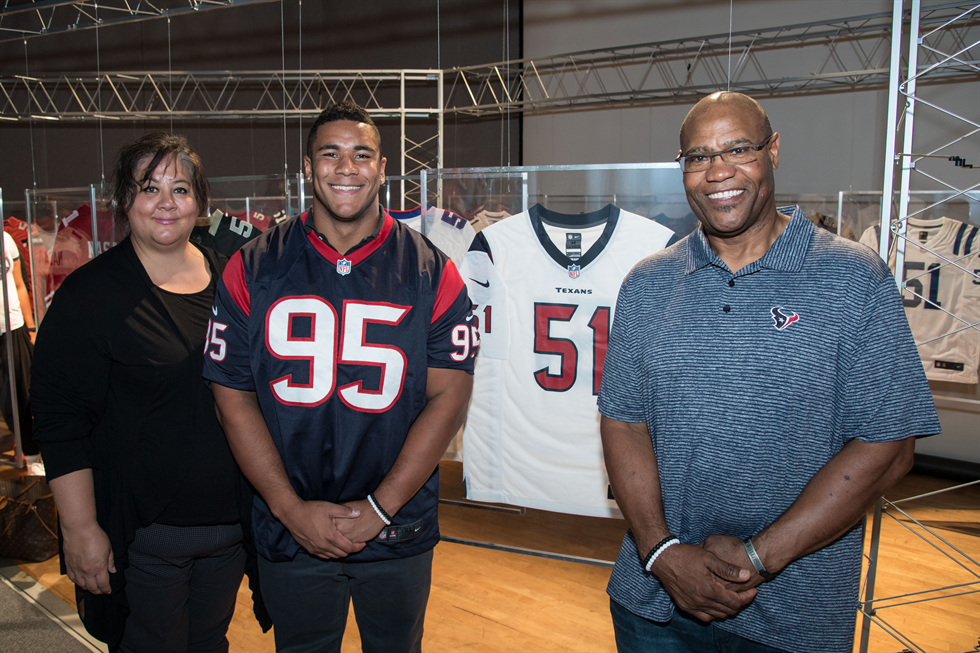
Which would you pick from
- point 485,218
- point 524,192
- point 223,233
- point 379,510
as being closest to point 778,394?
point 379,510

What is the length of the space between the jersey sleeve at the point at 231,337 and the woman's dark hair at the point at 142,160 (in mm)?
344

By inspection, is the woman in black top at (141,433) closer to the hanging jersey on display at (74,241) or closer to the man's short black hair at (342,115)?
the man's short black hair at (342,115)

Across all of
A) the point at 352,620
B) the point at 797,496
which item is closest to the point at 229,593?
the point at 352,620

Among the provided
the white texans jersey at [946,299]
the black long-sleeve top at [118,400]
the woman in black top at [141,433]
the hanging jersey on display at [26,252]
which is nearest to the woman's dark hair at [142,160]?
the woman in black top at [141,433]

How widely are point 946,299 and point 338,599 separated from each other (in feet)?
14.9

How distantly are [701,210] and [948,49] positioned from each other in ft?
19.7

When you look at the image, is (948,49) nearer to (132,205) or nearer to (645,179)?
(645,179)

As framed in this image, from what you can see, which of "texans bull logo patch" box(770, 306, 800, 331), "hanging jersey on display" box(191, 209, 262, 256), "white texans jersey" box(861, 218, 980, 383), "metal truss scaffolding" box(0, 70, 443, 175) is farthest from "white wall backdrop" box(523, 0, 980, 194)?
"texans bull logo patch" box(770, 306, 800, 331)

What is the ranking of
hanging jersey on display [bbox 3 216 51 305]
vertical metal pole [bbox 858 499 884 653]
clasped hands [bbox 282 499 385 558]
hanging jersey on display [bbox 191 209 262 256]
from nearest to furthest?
clasped hands [bbox 282 499 385 558] < vertical metal pole [bbox 858 499 884 653] < hanging jersey on display [bbox 191 209 262 256] < hanging jersey on display [bbox 3 216 51 305]

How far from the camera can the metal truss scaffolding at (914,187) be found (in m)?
2.03

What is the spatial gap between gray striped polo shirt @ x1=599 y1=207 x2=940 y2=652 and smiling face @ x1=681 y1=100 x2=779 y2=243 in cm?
6

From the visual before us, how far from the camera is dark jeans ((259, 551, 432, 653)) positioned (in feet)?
4.79

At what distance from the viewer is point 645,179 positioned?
2.30 m

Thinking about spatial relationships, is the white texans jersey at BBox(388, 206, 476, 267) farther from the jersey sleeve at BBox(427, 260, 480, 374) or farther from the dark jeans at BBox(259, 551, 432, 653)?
the dark jeans at BBox(259, 551, 432, 653)
